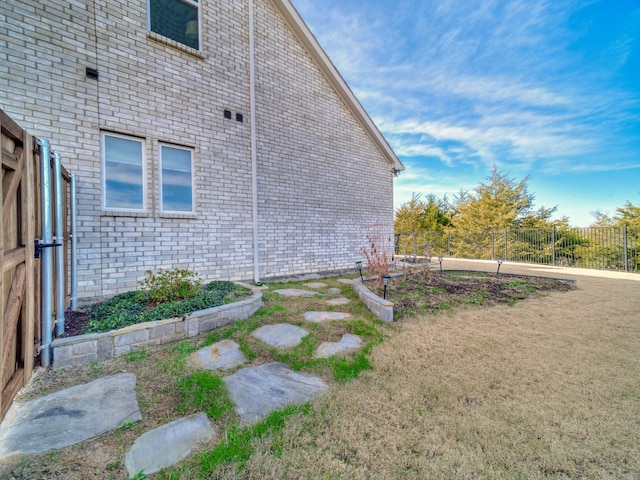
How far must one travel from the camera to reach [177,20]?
16.3 feet

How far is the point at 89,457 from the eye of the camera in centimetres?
138

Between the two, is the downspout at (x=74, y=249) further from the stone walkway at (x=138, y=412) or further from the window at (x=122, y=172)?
the stone walkway at (x=138, y=412)

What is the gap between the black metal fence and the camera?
29.9 feet

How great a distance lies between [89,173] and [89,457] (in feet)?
13.7

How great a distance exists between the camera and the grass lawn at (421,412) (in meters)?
1.32

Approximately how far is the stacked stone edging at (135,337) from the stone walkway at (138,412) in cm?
46

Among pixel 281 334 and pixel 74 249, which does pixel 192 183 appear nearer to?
pixel 74 249

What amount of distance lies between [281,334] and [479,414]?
6.91 feet

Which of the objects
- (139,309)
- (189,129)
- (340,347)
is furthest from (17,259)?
(189,129)

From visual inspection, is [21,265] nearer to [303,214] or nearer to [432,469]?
[432,469]

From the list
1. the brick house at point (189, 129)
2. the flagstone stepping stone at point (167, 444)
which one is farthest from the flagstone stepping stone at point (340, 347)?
the brick house at point (189, 129)

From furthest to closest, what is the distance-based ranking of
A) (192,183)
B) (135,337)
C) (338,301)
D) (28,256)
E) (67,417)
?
(192,183), (338,301), (135,337), (28,256), (67,417)

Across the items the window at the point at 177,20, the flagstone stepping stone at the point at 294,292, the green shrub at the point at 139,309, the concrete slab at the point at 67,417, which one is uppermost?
the window at the point at 177,20

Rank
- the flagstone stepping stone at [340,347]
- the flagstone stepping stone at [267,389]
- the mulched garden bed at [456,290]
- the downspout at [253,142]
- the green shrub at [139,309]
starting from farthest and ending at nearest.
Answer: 1. the downspout at [253,142]
2. the mulched garden bed at [456,290]
3. the green shrub at [139,309]
4. the flagstone stepping stone at [340,347]
5. the flagstone stepping stone at [267,389]
